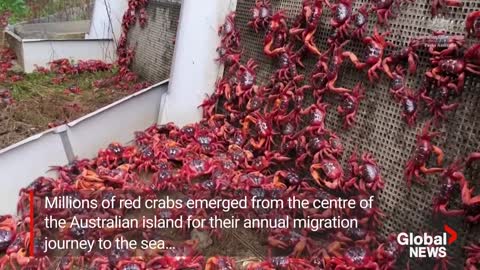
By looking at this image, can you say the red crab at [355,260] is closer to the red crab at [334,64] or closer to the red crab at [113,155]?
the red crab at [334,64]

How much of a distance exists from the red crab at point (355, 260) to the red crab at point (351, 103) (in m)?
1.01

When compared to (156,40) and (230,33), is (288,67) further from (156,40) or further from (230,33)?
(156,40)

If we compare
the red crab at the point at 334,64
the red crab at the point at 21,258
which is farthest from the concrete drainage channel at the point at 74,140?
the red crab at the point at 334,64

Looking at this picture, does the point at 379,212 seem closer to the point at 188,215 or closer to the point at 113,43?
the point at 188,215

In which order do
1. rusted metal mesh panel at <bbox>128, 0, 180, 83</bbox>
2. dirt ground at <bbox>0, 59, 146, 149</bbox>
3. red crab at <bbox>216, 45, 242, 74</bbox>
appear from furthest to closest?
rusted metal mesh panel at <bbox>128, 0, 180, 83</bbox>, dirt ground at <bbox>0, 59, 146, 149</bbox>, red crab at <bbox>216, 45, 242, 74</bbox>

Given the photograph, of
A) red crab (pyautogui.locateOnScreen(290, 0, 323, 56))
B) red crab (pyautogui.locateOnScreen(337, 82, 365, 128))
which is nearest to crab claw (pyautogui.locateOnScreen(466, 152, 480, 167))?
red crab (pyautogui.locateOnScreen(337, 82, 365, 128))

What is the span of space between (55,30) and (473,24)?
27.3ft

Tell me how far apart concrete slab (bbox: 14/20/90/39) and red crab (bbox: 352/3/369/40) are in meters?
6.44

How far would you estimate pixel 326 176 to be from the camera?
134 inches

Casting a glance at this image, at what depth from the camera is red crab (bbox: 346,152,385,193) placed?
121 inches

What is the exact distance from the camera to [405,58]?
9.77ft

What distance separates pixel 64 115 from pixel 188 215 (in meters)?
2.76

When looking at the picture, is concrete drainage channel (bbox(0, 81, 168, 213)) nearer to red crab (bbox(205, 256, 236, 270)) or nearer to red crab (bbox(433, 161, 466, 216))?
red crab (bbox(205, 256, 236, 270))

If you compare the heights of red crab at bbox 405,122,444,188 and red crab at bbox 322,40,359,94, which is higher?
red crab at bbox 322,40,359,94
